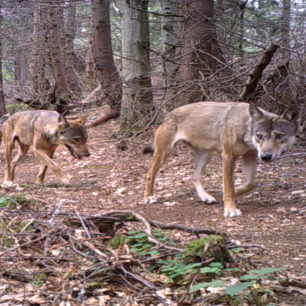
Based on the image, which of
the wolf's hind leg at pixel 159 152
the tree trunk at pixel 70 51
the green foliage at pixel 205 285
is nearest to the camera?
the green foliage at pixel 205 285

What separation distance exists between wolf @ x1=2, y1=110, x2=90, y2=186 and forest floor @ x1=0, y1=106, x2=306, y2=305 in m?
0.49

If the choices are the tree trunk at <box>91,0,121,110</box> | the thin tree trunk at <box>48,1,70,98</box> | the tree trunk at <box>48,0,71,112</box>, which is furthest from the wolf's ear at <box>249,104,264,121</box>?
the thin tree trunk at <box>48,1,70,98</box>

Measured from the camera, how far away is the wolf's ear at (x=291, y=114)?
6.46 metres

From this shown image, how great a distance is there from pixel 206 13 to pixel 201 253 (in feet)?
26.3

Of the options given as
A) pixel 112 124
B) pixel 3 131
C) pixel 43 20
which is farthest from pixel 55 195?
pixel 43 20

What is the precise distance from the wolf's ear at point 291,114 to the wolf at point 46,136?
184 inches

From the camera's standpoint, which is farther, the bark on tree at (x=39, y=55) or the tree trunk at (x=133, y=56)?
the bark on tree at (x=39, y=55)

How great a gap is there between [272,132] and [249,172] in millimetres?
1179

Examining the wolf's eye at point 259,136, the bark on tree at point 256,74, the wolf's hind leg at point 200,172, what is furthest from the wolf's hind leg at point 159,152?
the bark on tree at point 256,74

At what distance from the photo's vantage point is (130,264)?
3951 mm

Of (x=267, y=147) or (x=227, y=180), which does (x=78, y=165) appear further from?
(x=267, y=147)

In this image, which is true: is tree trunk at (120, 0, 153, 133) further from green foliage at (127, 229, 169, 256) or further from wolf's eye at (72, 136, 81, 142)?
green foliage at (127, 229, 169, 256)

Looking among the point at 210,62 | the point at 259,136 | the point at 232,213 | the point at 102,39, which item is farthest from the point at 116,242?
the point at 102,39

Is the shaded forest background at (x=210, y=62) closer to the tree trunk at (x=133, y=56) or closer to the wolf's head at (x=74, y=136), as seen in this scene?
the tree trunk at (x=133, y=56)
